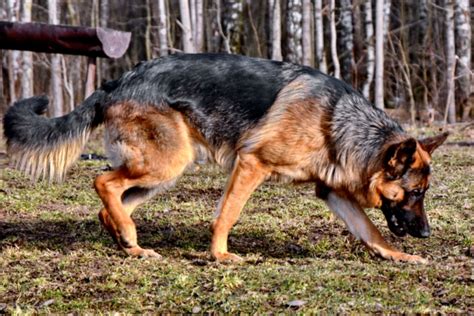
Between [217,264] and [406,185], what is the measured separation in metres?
1.64

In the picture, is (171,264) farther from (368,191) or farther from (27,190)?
(27,190)

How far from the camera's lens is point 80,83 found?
28.5m

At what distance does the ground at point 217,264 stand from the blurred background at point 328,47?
316 inches

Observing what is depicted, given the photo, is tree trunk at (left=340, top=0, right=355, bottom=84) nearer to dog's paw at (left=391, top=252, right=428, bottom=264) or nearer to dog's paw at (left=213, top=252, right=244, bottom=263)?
dog's paw at (left=391, top=252, right=428, bottom=264)

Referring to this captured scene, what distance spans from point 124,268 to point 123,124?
4.25 ft

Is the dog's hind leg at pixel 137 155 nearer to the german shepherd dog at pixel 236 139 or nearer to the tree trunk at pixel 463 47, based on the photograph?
the german shepherd dog at pixel 236 139

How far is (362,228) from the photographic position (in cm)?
676

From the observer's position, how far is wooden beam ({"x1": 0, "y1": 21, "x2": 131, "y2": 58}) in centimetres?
967

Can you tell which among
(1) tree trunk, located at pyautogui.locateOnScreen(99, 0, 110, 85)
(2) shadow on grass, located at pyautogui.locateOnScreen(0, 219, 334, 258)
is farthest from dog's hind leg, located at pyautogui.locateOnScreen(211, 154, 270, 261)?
(1) tree trunk, located at pyautogui.locateOnScreen(99, 0, 110, 85)

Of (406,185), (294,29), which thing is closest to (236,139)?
(406,185)

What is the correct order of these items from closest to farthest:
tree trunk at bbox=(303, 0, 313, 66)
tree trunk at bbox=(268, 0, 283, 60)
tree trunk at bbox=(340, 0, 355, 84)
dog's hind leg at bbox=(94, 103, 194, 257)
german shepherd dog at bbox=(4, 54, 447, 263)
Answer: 1. german shepherd dog at bbox=(4, 54, 447, 263)
2. dog's hind leg at bbox=(94, 103, 194, 257)
3. tree trunk at bbox=(303, 0, 313, 66)
4. tree trunk at bbox=(268, 0, 283, 60)
5. tree trunk at bbox=(340, 0, 355, 84)

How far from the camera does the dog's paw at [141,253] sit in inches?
259

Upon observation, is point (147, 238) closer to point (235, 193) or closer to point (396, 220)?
point (235, 193)

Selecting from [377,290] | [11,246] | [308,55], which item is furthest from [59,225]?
[308,55]
